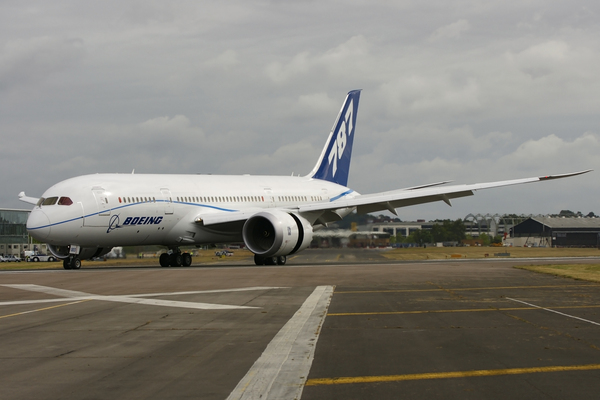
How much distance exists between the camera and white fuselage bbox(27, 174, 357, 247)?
28188 mm

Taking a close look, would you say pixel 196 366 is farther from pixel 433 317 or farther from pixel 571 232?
pixel 571 232

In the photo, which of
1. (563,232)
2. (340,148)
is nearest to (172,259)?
(340,148)

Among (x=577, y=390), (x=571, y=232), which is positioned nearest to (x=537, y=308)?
(x=577, y=390)

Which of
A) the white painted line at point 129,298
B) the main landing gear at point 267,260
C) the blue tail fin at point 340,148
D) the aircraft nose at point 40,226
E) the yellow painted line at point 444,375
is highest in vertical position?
the blue tail fin at point 340,148

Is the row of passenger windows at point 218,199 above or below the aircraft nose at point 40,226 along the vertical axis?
above

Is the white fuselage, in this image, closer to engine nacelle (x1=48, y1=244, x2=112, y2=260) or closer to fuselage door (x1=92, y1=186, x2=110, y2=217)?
fuselage door (x1=92, y1=186, x2=110, y2=217)

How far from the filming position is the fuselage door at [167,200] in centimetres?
3138

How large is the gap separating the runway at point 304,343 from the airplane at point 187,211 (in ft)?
35.4

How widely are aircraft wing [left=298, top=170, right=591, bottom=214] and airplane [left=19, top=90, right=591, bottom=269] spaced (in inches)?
2.0

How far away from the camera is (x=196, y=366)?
7500 mm

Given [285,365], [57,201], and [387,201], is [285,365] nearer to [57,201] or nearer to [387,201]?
[57,201]

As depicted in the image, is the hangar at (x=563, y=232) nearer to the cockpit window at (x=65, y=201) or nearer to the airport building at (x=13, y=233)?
the airport building at (x=13, y=233)

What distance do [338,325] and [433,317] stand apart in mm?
1937

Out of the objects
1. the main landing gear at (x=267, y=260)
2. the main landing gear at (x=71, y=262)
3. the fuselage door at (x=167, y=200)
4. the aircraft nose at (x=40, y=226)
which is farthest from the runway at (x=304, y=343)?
the main landing gear at (x=267, y=260)
